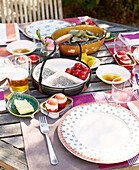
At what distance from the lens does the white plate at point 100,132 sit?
1193 mm

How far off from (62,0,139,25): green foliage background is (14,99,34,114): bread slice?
Answer: 3.94 m

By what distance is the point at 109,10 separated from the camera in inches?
219

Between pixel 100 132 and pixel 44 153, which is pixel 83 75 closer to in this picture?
pixel 100 132

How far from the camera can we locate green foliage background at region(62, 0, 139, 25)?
17.0ft

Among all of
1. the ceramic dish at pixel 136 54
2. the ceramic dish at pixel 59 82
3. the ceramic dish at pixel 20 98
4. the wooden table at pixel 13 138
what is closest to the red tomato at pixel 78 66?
the ceramic dish at pixel 59 82

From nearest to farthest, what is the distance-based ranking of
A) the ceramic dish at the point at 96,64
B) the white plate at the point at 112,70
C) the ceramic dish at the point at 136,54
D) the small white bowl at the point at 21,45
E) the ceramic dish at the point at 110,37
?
1. the white plate at the point at 112,70
2. the ceramic dish at the point at 96,64
3. the ceramic dish at the point at 136,54
4. the small white bowl at the point at 21,45
5. the ceramic dish at the point at 110,37

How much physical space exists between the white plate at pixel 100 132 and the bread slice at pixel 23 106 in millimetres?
207

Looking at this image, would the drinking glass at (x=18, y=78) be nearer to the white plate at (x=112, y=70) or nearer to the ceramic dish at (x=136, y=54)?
the white plate at (x=112, y=70)

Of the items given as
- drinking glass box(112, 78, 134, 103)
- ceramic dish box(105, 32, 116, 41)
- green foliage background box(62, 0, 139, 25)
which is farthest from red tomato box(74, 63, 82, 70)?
green foliage background box(62, 0, 139, 25)

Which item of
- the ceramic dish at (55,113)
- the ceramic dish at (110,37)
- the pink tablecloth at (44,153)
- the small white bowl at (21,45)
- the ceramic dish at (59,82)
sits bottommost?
the pink tablecloth at (44,153)

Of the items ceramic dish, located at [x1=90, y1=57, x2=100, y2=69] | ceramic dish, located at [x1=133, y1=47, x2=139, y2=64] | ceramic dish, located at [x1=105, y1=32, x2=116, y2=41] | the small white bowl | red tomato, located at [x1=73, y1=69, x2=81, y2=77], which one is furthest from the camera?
ceramic dish, located at [x1=105, y1=32, x2=116, y2=41]

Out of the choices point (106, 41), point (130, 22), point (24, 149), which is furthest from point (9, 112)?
point (130, 22)

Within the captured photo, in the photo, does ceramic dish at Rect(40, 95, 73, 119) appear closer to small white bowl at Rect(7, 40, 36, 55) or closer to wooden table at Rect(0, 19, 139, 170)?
wooden table at Rect(0, 19, 139, 170)

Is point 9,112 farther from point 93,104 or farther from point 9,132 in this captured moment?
point 93,104
